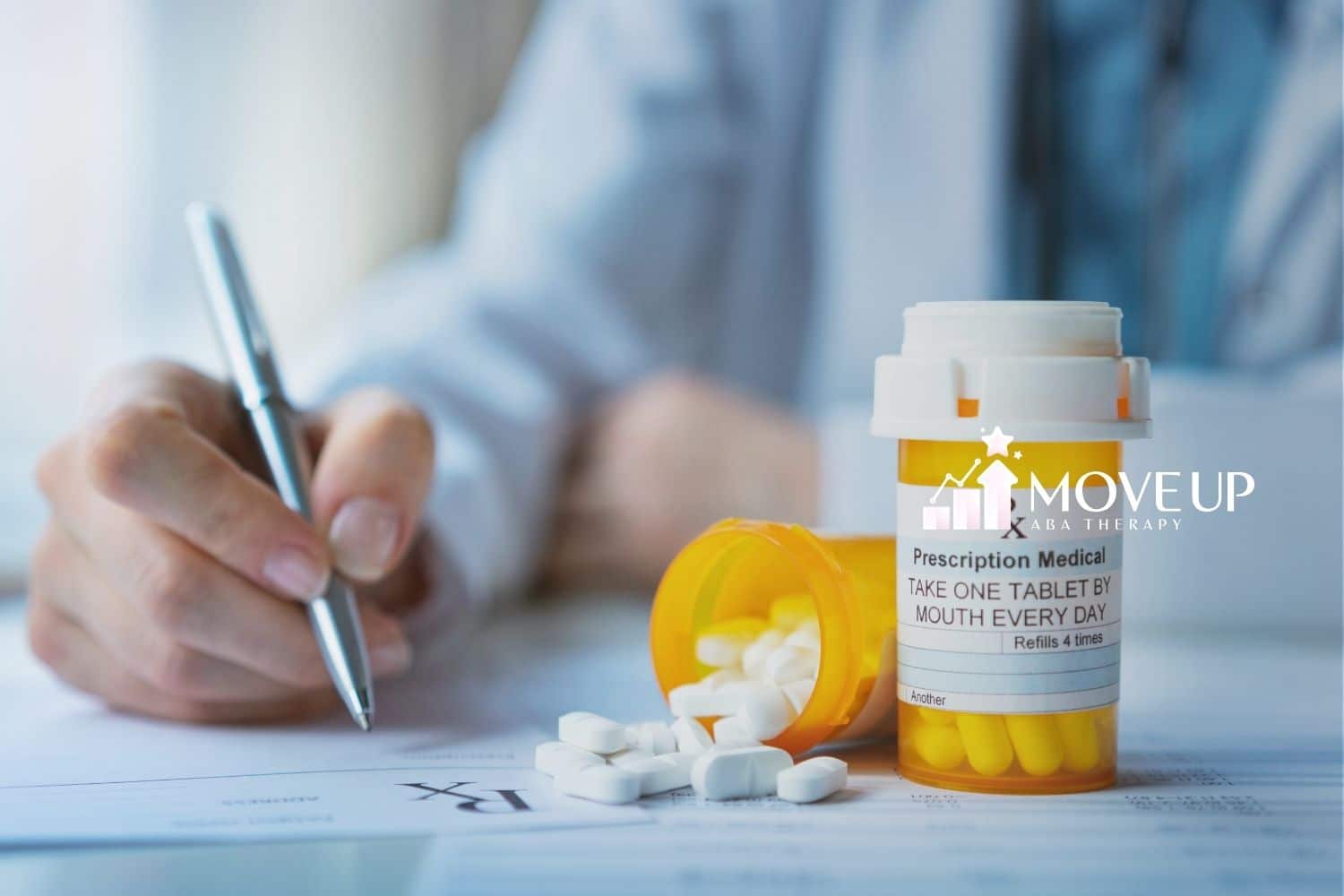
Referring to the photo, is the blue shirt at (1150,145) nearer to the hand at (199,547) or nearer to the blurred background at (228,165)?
the blurred background at (228,165)

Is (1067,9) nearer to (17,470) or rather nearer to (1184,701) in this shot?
(1184,701)

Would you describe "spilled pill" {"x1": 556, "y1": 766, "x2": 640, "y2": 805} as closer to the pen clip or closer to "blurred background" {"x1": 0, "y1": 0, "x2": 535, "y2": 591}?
the pen clip

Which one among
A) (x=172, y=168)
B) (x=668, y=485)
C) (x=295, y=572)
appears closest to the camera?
(x=295, y=572)

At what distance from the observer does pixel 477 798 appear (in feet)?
1.28

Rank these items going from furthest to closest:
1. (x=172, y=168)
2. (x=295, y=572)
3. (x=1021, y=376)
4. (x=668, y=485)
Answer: (x=172, y=168) → (x=668, y=485) → (x=295, y=572) → (x=1021, y=376)

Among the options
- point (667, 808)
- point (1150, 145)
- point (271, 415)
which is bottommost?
point (667, 808)

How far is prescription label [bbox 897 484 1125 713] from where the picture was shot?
1.24 feet

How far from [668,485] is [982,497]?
524 mm

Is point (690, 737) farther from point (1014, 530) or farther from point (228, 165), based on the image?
point (228, 165)

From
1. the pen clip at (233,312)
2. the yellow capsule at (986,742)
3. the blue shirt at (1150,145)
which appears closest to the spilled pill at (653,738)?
the yellow capsule at (986,742)

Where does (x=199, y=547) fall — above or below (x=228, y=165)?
below

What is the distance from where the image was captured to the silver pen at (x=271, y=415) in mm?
474

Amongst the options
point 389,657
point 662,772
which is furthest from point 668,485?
point 662,772

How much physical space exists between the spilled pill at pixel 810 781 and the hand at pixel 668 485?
477 mm
